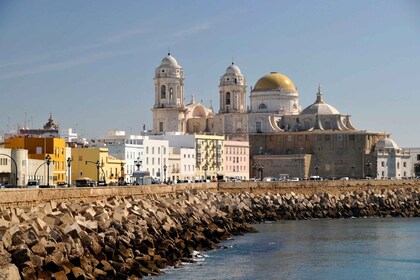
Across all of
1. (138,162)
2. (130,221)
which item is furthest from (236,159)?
(130,221)

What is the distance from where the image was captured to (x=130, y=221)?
39.5 metres

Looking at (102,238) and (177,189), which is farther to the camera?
(177,189)

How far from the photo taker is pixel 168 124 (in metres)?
113

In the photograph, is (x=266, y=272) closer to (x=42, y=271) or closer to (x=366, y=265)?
(x=366, y=265)

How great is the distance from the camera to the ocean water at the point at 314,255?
124 feet

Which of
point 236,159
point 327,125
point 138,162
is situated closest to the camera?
point 138,162

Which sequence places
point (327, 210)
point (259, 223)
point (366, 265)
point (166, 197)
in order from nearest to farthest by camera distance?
point (366, 265), point (166, 197), point (259, 223), point (327, 210)

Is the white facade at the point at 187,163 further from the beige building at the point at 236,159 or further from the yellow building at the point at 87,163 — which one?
the yellow building at the point at 87,163

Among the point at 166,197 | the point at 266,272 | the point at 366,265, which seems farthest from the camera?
the point at 166,197

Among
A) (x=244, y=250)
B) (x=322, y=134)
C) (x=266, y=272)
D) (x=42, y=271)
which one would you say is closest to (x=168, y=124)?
(x=322, y=134)

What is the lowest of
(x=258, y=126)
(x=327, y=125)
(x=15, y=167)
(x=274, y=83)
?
(x=15, y=167)

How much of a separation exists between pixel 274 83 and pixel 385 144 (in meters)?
15.2

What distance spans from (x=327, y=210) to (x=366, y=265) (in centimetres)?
3046

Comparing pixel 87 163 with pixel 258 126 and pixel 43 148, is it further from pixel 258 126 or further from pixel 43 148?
pixel 258 126
